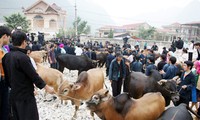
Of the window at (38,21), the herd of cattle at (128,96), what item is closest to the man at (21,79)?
the herd of cattle at (128,96)

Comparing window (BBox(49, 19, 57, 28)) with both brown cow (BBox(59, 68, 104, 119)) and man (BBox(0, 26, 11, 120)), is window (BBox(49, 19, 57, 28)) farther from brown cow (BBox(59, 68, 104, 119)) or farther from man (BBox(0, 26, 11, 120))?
man (BBox(0, 26, 11, 120))

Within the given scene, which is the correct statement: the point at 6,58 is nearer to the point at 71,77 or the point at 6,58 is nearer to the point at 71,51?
the point at 71,77

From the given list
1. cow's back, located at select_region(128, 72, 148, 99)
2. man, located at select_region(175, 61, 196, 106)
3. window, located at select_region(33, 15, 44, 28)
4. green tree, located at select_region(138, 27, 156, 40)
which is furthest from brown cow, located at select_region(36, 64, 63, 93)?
window, located at select_region(33, 15, 44, 28)

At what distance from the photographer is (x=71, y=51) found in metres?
16.1

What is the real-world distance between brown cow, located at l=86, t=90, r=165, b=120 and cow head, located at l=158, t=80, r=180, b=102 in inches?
58.2

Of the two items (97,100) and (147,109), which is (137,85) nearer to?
(147,109)

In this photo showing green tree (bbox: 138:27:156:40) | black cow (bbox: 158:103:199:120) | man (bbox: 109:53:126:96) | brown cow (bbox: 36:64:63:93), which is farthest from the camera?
green tree (bbox: 138:27:156:40)

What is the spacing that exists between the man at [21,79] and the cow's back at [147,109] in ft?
6.57

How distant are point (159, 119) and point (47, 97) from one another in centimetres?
548

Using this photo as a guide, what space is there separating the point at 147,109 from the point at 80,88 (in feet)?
8.34

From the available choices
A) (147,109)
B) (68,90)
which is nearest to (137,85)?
(68,90)

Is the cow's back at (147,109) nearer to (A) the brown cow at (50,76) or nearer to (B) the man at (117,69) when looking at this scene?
(B) the man at (117,69)

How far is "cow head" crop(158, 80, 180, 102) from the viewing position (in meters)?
6.75

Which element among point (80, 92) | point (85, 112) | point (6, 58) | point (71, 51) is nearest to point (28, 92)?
point (6, 58)
